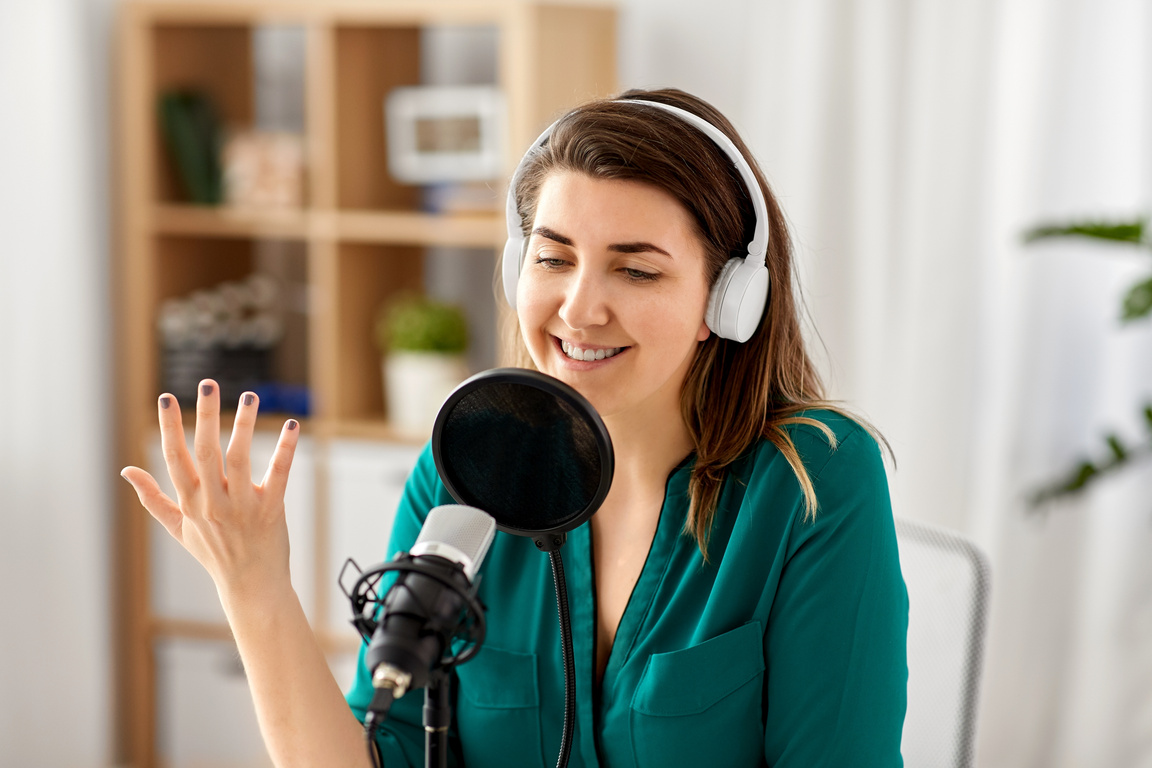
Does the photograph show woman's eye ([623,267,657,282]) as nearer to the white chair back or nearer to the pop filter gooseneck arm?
the pop filter gooseneck arm

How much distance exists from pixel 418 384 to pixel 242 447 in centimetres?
161

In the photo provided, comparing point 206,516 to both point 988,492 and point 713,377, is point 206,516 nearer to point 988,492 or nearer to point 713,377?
point 713,377

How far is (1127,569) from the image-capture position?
2312 millimetres

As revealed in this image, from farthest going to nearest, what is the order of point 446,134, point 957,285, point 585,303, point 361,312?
1. point 361,312
2. point 446,134
3. point 957,285
4. point 585,303

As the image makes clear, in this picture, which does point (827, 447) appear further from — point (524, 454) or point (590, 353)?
point (524, 454)

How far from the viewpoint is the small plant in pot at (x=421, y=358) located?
2486 mm

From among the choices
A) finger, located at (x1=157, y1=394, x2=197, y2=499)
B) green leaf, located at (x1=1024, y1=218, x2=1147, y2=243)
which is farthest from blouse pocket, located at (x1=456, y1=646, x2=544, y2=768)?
green leaf, located at (x1=1024, y1=218, x2=1147, y2=243)

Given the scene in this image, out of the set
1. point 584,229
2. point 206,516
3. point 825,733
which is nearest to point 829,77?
point 584,229

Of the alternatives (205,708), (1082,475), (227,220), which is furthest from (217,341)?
(1082,475)

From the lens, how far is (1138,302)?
184cm

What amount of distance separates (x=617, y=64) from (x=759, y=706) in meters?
1.84

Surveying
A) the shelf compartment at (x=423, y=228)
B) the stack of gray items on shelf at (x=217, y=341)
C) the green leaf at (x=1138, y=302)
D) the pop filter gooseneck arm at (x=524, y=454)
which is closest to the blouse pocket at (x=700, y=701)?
the pop filter gooseneck arm at (x=524, y=454)

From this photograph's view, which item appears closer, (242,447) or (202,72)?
(242,447)

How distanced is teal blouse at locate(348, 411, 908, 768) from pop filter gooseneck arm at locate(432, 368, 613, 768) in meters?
0.29
